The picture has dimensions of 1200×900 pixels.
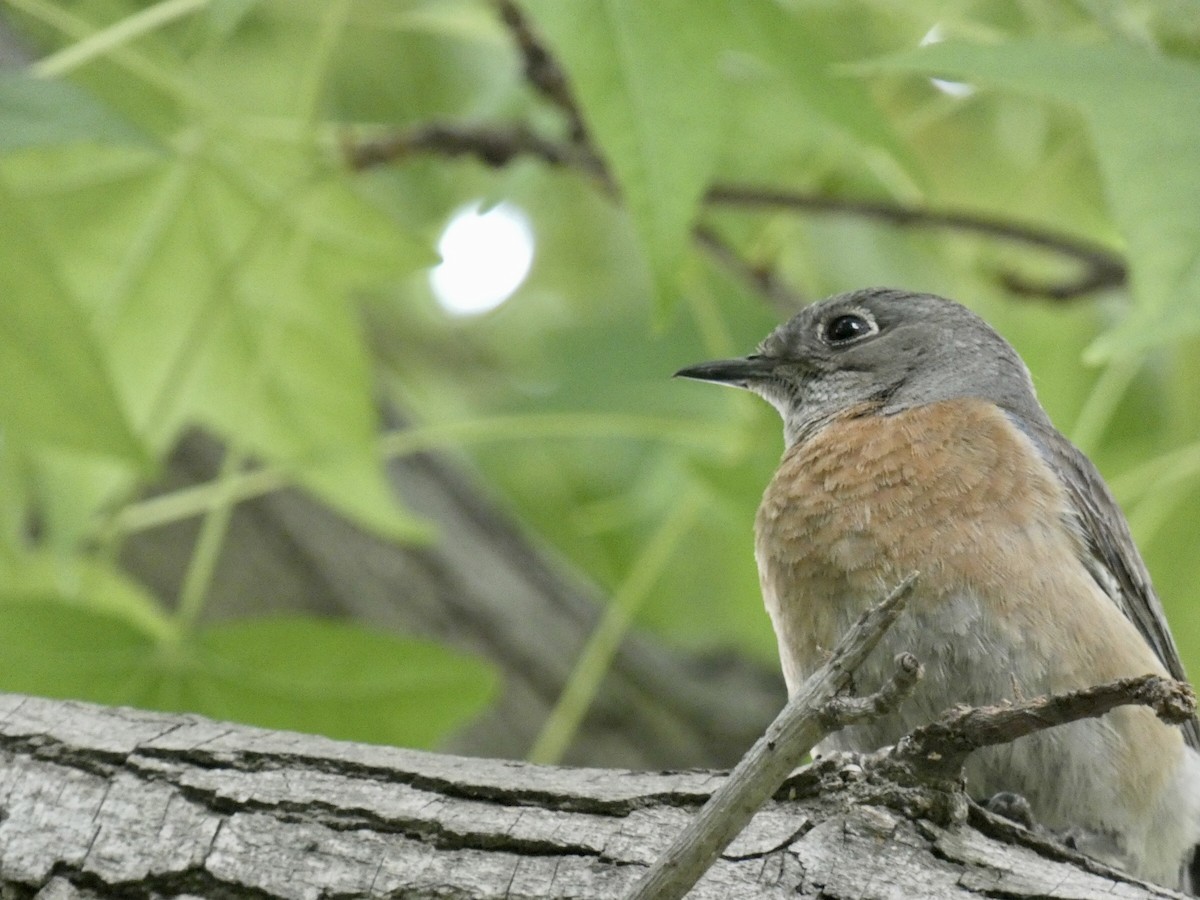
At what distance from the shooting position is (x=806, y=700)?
7.14 ft

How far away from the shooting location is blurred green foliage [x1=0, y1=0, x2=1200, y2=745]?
3447 mm

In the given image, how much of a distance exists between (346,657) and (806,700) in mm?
2459

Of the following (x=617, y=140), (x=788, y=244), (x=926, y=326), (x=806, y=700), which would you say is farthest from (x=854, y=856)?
(x=788, y=244)

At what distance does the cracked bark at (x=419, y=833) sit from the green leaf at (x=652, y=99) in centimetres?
120

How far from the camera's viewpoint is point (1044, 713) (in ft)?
7.84

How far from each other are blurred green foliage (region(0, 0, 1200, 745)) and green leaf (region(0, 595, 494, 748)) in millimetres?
10

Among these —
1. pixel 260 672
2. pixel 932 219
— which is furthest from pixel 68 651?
pixel 932 219

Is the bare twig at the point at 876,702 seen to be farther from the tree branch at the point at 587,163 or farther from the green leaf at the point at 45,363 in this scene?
the tree branch at the point at 587,163

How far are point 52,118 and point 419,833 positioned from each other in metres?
1.77

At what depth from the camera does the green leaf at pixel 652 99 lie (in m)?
3.41

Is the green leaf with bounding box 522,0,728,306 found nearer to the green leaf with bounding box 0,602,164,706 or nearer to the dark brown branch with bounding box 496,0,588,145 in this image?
the dark brown branch with bounding box 496,0,588,145

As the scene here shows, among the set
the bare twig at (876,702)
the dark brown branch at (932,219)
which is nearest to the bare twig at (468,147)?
the dark brown branch at (932,219)

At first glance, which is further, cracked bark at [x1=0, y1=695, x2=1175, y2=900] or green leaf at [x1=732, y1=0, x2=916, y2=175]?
green leaf at [x1=732, y1=0, x2=916, y2=175]

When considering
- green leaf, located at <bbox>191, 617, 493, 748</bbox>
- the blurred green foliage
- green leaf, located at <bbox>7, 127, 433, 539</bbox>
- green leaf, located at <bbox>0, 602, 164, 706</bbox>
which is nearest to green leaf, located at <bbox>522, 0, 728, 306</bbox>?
the blurred green foliage
